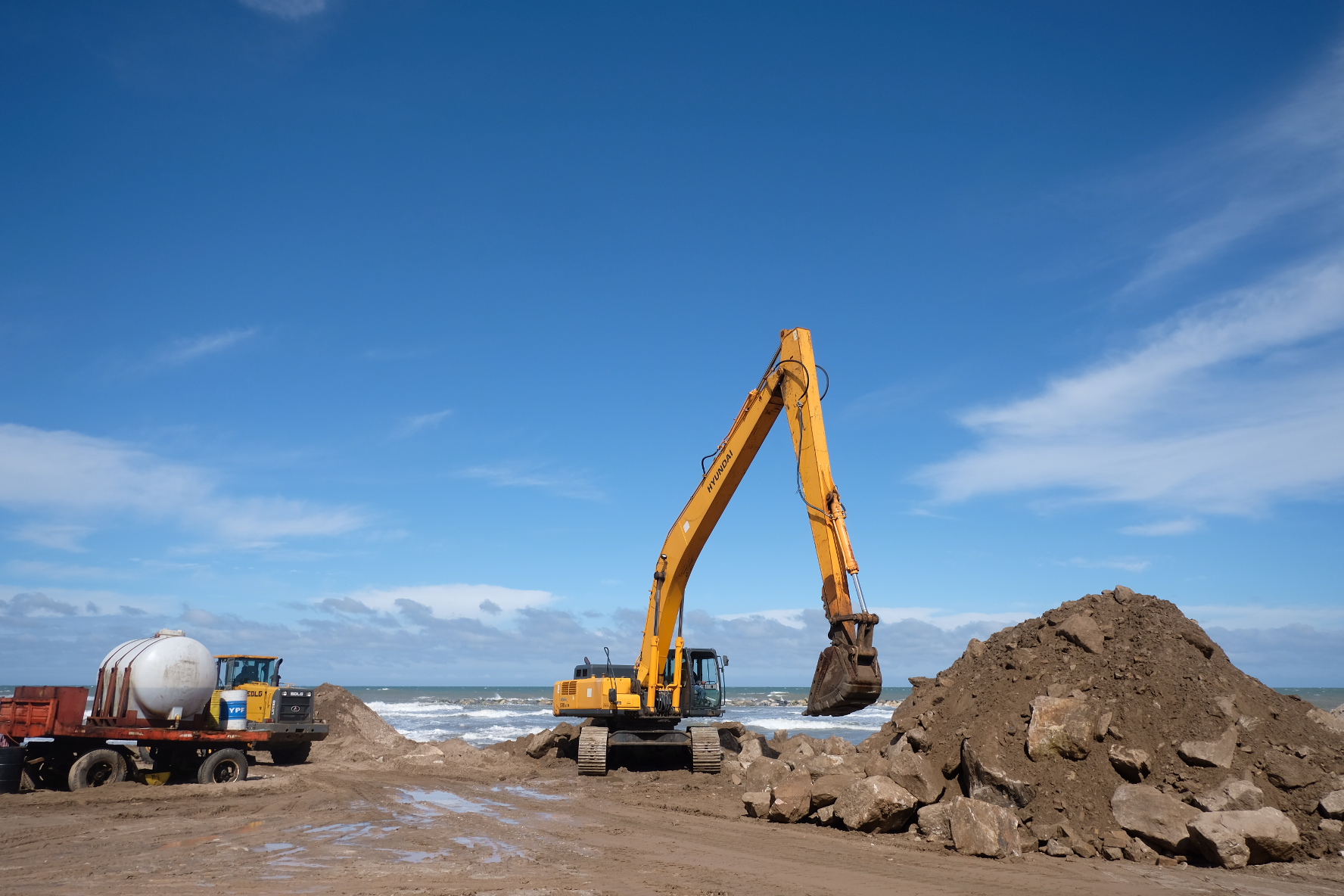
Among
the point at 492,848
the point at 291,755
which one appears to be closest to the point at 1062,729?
the point at 492,848

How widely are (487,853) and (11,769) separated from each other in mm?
10660

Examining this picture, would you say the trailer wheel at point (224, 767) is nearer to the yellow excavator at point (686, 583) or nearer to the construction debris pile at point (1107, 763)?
the yellow excavator at point (686, 583)

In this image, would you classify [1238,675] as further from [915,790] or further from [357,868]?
[357,868]

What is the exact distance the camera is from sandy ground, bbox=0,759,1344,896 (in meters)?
9.34

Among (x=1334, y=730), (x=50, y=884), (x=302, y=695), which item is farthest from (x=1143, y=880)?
(x=302, y=695)

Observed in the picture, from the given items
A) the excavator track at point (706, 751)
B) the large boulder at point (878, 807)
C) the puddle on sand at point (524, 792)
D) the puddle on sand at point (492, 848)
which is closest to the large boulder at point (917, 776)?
the large boulder at point (878, 807)

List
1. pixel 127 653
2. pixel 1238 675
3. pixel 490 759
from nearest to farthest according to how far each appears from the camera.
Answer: pixel 1238 675 → pixel 127 653 → pixel 490 759

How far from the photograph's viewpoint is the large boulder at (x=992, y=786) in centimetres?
1195

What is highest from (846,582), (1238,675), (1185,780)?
(846,582)

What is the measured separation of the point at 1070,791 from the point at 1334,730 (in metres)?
4.11

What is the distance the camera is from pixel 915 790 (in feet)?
41.4

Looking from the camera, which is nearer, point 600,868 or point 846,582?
point 600,868

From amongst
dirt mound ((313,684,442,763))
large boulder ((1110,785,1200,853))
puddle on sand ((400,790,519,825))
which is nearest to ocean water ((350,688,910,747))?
dirt mound ((313,684,442,763))

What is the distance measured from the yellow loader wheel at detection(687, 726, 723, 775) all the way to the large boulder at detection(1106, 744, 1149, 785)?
28.7 ft
